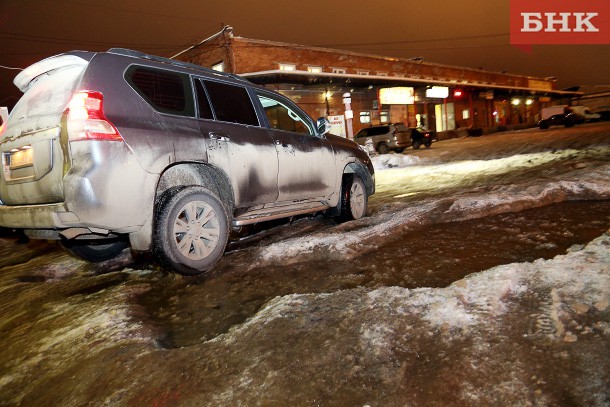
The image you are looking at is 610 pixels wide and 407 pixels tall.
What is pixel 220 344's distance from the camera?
2156 mm

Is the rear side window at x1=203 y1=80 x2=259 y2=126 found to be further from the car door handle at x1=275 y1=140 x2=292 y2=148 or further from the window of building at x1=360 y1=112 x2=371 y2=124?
the window of building at x1=360 y1=112 x2=371 y2=124

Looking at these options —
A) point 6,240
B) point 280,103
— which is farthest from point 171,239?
point 6,240

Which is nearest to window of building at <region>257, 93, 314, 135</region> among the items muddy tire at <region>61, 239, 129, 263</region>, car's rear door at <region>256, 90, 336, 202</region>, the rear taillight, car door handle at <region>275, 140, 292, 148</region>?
car's rear door at <region>256, 90, 336, 202</region>

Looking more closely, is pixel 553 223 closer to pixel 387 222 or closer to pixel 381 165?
pixel 387 222

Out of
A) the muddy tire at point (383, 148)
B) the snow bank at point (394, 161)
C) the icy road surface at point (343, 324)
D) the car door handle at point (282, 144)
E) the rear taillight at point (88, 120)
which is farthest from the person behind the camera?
the muddy tire at point (383, 148)

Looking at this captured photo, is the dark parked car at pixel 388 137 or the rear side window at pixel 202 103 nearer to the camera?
the rear side window at pixel 202 103

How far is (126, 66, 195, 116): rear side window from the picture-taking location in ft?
10.4

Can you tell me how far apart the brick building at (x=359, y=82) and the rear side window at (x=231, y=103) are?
12.8 m

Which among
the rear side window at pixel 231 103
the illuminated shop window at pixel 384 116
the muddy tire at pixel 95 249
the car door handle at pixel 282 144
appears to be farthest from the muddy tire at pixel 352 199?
the illuminated shop window at pixel 384 116

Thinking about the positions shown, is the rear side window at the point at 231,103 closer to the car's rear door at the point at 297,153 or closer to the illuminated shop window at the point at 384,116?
the car's rear door at the point at 297,153

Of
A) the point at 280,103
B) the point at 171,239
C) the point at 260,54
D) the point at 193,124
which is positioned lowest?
the point at 171,239

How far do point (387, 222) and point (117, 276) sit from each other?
3.03 metres

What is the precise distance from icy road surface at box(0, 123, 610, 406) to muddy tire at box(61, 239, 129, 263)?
22 cm

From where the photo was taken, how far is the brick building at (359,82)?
77.8 ft
